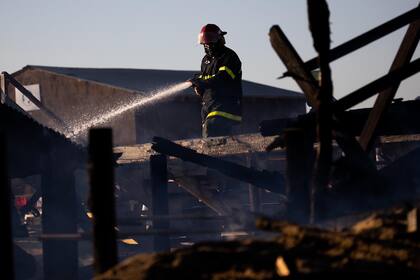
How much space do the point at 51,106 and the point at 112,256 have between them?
15909 mm

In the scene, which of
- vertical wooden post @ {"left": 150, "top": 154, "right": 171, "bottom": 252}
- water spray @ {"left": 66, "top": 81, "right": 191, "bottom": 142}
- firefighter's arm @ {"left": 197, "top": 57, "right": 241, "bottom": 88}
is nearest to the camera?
vertical wooden post @ {"left": 150, "top": 154, "right": 171, "bottom": 252}

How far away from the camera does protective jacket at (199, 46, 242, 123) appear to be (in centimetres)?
1094

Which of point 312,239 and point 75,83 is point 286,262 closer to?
point 312,239

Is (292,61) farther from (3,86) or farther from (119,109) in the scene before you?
(3,86)

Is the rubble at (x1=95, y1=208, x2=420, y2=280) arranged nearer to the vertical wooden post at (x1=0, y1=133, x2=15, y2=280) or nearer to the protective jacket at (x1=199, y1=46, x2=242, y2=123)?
the vertical wooden post at (x1=0, y1=133, x2=15, y2=280)

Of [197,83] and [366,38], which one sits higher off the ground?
[197,83]

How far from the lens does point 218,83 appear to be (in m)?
11.0

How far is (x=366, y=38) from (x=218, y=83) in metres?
4.58

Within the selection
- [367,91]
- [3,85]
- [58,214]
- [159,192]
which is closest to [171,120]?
[3,85]

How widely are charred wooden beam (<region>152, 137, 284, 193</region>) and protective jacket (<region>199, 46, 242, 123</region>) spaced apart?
Result: 2.37 m

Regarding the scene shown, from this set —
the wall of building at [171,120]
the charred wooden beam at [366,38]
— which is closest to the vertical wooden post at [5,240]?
the charred wooden beam at [366,38]

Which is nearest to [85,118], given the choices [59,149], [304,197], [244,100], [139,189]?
[244,100]

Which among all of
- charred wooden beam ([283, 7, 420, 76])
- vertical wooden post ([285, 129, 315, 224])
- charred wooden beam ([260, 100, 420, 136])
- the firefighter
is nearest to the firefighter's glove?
the firefighter

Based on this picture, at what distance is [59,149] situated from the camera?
9.79m
